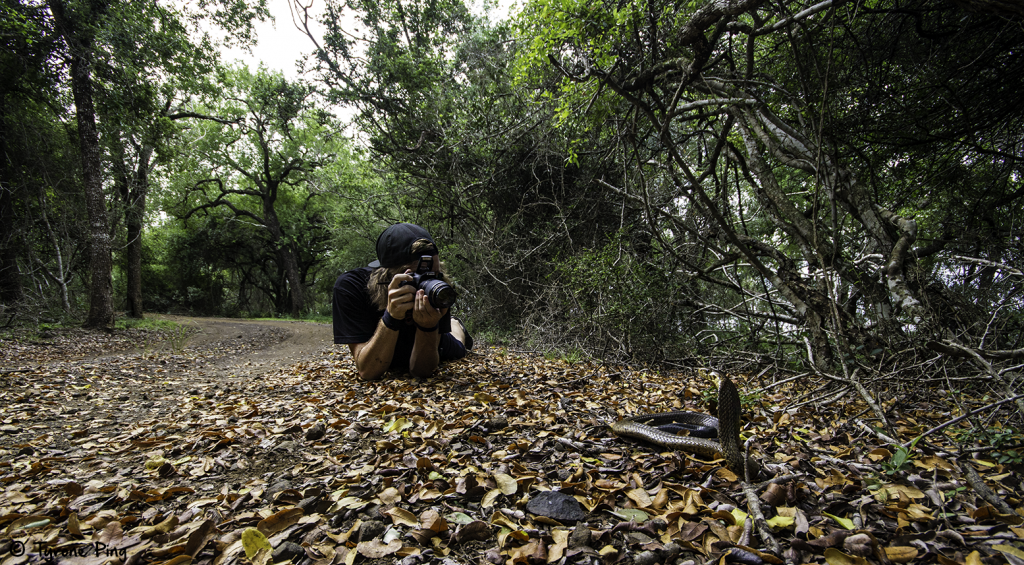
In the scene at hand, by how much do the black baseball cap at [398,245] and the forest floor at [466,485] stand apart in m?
0.96

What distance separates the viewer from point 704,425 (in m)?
2.15

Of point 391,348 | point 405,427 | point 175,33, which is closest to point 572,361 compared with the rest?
point 391,348

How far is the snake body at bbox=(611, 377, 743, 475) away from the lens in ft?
4.94

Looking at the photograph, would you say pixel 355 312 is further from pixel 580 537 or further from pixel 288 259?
pixel 288 259

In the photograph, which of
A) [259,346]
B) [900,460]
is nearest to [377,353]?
[900,460]

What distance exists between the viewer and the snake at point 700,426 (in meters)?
1.51

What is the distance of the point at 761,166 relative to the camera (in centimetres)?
358

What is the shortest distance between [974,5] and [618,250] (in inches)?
126

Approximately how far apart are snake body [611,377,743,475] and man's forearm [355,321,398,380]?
1.69m

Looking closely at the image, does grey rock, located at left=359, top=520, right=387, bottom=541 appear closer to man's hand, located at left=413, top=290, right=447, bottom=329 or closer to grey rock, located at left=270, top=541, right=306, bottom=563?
grey rock, located at left=270, top=541, right=306, bottom=563

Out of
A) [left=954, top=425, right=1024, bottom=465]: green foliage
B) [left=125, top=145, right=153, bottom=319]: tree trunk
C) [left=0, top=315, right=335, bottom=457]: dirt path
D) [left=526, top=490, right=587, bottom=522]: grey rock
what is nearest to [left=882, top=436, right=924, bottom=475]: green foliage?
[left=954, top=425, right=1024, bottom=465]: green foliage

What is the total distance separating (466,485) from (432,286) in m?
1.30

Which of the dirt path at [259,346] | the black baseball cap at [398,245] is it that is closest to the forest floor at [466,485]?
the black baseball cap at [398,245]

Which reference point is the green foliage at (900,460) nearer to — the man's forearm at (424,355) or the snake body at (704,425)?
the snake body at (704,425)
